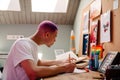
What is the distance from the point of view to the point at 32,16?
370cm

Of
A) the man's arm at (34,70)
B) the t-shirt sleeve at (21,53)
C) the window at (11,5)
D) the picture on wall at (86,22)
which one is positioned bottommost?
the man's arm at (34,70)

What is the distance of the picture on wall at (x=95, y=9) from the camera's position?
94.7 inches

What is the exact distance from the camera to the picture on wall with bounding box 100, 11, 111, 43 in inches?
81.9

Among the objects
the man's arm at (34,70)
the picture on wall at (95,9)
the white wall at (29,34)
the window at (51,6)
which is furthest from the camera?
the white wall at (29,34)

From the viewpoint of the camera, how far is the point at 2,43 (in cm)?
385

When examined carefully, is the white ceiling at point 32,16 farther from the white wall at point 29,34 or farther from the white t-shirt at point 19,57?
the white t-shirt at point 19,57

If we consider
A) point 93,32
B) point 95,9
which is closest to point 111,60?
point 93,32

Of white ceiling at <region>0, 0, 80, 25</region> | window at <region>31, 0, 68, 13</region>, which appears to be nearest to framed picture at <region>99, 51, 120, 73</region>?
white ceiling at <region>0, 0, 80, 25</region>

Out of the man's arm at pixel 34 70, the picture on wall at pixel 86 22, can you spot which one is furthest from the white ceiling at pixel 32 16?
the man's arm at pixel 34 70

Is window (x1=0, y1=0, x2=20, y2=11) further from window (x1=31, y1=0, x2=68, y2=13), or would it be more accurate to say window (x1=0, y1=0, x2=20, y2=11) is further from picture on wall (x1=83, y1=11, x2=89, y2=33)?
picture on wall (x1=83, y1=11, x2=89, y2=33)

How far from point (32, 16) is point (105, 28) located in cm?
184

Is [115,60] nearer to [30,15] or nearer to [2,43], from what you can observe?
[30,15]

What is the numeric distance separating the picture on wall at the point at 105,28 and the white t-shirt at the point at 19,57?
77 centimetres

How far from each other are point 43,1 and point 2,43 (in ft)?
3.53
